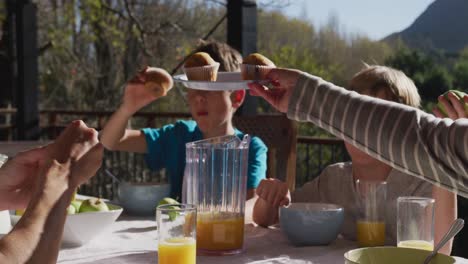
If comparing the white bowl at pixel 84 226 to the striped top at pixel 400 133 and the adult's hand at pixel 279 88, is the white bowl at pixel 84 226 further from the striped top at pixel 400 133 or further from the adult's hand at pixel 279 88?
the striped top at pixel 400 133

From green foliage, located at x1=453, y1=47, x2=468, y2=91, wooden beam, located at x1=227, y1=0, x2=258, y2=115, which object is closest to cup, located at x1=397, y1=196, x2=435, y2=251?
wooden beam, located at x1=227, y1=0, x2=258, y2=115

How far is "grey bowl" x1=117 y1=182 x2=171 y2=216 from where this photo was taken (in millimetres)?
2035

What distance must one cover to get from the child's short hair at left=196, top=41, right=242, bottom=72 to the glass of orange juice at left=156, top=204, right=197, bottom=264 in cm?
115

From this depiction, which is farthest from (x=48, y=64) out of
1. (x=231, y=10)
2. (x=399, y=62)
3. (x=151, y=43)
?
Answer: (x=231, y=10)

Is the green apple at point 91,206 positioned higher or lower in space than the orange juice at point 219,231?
higher

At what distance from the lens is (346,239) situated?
1.73 m

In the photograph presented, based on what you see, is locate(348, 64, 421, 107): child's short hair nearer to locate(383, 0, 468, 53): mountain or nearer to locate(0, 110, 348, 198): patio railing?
locate(0, 110, 348, 198): patio railing

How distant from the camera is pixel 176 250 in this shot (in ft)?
4.21

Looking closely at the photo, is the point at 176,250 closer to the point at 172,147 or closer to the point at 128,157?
the point at 172,147

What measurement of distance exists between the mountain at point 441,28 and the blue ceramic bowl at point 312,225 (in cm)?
647

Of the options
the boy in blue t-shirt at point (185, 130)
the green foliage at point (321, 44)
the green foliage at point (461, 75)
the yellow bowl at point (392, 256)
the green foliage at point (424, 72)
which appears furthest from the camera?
the green foliage at point (321, 44)

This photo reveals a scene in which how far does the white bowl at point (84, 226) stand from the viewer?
156 cm

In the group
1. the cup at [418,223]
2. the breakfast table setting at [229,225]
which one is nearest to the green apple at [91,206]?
the breakfast table setting at [229,225]

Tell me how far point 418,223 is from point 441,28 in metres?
8.28
